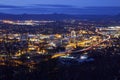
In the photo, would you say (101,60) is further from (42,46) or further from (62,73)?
(42,46)

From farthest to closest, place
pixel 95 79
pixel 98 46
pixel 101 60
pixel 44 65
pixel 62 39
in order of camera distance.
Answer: pixel 62 39
pixel 98 46
pixel 101 60
pixel 44 65
pixel 95 79

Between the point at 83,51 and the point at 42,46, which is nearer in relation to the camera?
the point at 83,51

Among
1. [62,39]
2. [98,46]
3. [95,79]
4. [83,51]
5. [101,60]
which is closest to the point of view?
[95,79]

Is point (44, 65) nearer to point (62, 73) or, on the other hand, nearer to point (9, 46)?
point (62, 73)

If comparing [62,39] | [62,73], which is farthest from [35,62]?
[62,39]

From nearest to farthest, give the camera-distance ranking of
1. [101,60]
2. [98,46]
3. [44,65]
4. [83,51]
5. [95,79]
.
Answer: [95,79]
[44,65]
[101,60]
[83,51]
[98,46]

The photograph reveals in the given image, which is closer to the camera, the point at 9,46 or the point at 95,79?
the point at 95,79

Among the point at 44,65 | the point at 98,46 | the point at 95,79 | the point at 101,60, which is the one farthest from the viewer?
the point at 98,46

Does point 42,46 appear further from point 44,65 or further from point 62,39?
point 44,65

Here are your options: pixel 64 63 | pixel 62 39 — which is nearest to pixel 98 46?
pixel 62 39
